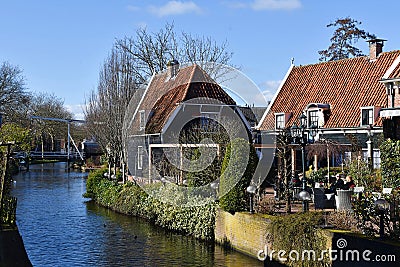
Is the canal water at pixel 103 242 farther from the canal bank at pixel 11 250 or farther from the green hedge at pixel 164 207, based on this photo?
the canal bank at pixel 11 250

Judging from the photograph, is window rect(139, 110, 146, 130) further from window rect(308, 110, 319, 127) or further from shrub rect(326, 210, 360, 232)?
shrub rect(326, 210, 360, 232)

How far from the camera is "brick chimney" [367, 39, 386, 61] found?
85.2 feet

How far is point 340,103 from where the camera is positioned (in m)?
26.0

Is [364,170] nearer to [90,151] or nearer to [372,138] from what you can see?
[372,138]

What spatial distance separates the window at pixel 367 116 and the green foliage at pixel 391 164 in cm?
630

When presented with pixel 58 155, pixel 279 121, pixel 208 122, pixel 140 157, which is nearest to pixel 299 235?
pixel 208 122

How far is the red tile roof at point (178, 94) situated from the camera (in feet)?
84.8

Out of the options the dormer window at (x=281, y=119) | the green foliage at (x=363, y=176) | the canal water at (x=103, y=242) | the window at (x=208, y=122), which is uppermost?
the dormer window at (x=281, y=119)

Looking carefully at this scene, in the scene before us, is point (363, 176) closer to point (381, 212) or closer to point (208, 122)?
point (208, 122)

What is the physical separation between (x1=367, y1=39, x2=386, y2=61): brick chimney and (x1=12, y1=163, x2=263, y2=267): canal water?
13939mm

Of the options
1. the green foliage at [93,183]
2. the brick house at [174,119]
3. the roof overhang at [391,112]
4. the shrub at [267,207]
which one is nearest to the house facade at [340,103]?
the roof overhang at [391,112]

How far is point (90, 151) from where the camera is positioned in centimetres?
6550

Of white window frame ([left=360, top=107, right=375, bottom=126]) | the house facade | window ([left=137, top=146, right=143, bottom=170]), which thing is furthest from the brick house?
white window frame ([left=360, top=107, right=375, bottom=126])

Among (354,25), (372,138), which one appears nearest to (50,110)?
(354,25)
